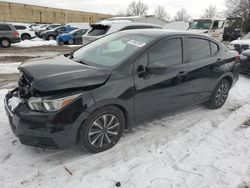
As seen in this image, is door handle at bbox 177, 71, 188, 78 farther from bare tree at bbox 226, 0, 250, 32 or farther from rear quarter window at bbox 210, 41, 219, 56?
bare tree at bbox 226, 0, 250, 32

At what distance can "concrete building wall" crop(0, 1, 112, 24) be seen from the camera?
4541 cm

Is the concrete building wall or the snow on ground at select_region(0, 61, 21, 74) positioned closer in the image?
the snow on ground at select_region(0, 61, 21, 74)

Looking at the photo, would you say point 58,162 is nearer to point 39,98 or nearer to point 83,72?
point 39,98

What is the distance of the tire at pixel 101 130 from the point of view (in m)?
3.05

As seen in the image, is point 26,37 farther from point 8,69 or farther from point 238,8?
point 238,8

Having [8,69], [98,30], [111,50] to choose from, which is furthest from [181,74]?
[98,30]

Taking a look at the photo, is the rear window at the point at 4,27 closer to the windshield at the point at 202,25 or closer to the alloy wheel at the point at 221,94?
the windshield at the point at 202,25

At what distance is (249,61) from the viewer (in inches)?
304

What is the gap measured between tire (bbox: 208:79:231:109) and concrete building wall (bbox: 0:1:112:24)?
48437 millimetres

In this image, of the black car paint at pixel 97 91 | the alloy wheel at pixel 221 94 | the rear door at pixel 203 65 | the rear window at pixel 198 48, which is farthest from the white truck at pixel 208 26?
the black car paint at pixel 97 91

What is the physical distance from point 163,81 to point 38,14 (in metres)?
53.3

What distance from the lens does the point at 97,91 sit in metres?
3.00

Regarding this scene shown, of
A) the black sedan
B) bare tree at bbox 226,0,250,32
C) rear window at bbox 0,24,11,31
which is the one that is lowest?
the black sedan

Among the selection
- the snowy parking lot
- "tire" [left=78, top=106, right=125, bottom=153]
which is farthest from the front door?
"tire" [left=78, top=106, right=125, bottom=153]
